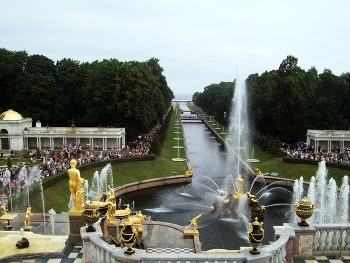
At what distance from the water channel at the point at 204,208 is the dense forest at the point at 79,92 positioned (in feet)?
48.3

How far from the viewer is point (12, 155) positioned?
5362cm

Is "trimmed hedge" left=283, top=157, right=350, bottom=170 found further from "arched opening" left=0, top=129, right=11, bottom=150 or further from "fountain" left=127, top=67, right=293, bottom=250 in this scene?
"arched opening" left=0, top=129, right=11, bottom=150

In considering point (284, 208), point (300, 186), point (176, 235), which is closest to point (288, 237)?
point (176, 235)

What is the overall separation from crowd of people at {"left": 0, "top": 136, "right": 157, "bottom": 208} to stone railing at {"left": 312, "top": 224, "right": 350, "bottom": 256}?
2422 cm

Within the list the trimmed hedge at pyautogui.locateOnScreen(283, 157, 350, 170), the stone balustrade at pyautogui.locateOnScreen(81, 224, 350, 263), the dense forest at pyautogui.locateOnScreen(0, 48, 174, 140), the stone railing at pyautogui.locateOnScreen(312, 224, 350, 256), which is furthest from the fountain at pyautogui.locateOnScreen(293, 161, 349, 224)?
the dense forest at pyautogui.locateOnScreen(0, 48, 174, 140)

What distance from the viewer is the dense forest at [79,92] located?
207 ft

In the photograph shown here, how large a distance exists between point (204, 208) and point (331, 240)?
22589mm

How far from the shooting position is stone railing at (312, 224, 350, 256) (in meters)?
12.9

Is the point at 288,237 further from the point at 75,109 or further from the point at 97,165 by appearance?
the point at 75,109

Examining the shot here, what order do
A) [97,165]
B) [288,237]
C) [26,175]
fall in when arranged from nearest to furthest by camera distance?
[288,237], [26,175], [97,165]

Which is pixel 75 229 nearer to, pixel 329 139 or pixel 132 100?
pixel 132 100

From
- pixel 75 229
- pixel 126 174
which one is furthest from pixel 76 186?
pixel 126 174

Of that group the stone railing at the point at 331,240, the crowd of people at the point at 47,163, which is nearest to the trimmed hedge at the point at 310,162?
the crowd of people at the point at 47,163

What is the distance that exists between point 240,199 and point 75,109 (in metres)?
49.1
